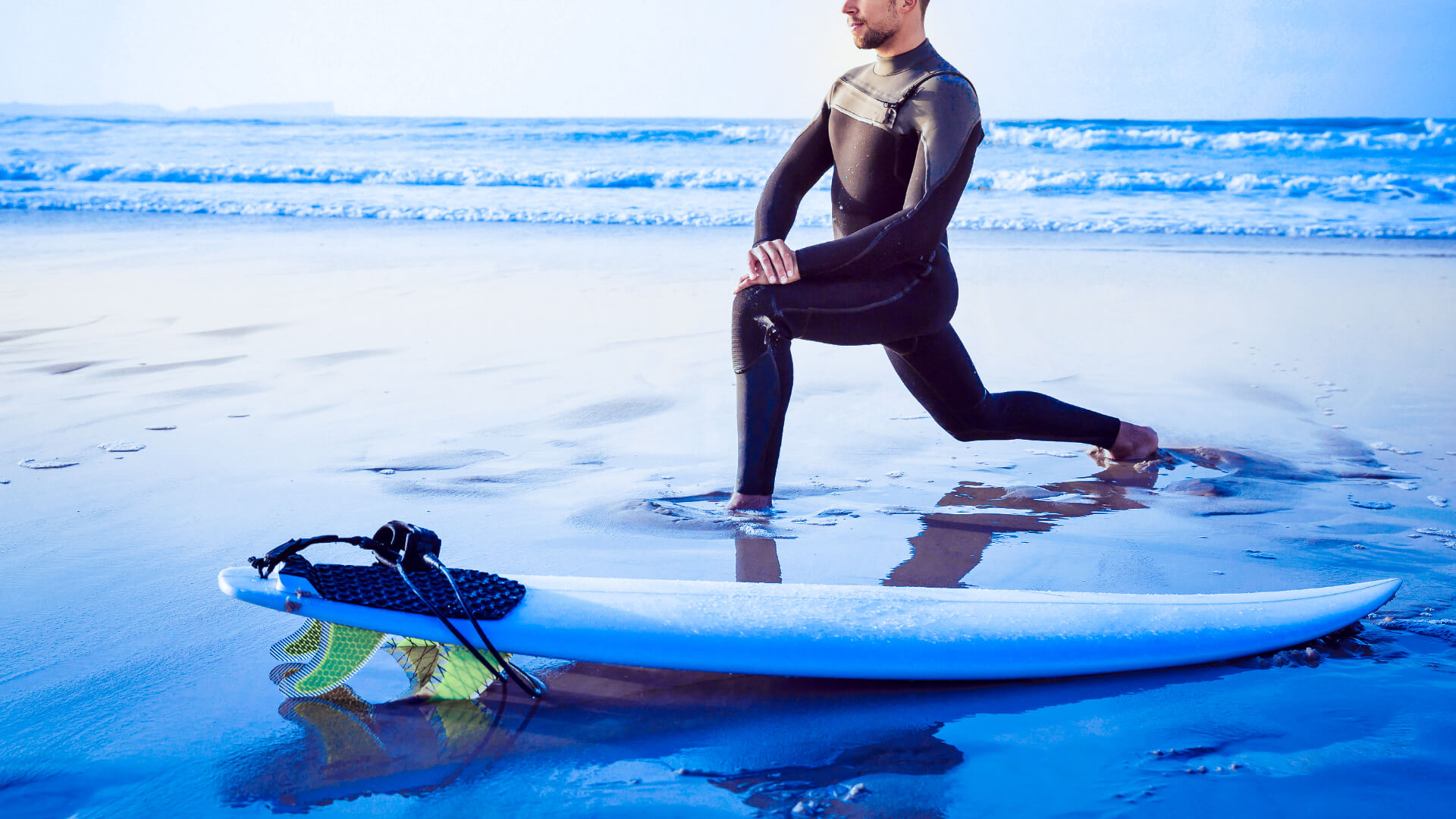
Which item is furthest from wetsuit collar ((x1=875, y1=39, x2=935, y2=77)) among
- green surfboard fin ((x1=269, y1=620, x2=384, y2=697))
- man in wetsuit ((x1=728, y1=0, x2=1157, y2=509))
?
green surfboard fin ((x1=269, y1=620, x2=384, y2=697))

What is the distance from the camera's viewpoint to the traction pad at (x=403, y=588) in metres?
2.01

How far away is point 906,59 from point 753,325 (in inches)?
34.1

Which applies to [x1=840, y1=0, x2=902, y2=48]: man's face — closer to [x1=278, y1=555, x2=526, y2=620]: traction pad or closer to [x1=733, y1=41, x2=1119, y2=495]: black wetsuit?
[x1=733, y1=41, x2=1119, y2=495]: black wetsuit

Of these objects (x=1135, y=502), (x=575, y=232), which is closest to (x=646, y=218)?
(x=575, y=232)

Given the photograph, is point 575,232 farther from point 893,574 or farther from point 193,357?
point 893,574

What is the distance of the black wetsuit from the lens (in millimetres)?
Answer: 3041

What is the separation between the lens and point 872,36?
3.16 meters

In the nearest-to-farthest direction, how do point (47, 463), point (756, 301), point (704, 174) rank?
point (756, 301) → point (47, 463) → point (704, 174)

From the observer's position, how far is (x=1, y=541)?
3018 millimetres

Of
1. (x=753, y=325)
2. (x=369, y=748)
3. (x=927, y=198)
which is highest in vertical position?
(x=927, y=198)

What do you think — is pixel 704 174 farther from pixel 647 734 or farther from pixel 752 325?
pixel 647 734

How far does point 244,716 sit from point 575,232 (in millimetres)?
9616

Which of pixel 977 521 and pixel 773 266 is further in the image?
pixel 977 521

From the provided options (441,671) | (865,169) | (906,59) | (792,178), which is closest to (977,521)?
(865,169)
